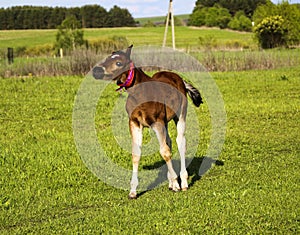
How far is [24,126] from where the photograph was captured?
1478cm

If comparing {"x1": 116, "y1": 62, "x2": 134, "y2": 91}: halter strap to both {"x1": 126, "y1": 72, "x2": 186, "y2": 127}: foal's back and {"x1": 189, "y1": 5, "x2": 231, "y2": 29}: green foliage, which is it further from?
{"x1": 189, "y1": 5, "x2": 231, "y2": 29}: green foliage

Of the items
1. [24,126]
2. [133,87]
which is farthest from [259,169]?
[24,126]

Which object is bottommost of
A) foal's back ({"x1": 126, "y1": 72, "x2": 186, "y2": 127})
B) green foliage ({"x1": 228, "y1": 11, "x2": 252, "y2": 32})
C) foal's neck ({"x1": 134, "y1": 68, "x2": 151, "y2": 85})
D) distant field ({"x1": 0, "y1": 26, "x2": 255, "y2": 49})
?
distant field ({"x1": 0, "y1": 26, "x2": 255, "y2": 49})

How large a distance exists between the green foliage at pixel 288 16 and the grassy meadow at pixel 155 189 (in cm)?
4374

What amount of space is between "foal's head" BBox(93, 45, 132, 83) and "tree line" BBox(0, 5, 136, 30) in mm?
87181

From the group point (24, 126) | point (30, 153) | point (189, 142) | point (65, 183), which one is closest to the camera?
point (65, 183)

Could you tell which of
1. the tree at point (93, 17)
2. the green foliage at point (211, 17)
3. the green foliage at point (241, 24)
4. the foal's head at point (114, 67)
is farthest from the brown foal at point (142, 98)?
the green foliage at point (211, 17)

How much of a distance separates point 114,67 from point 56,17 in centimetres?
9848

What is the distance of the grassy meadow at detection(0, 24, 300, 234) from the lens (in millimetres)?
6645

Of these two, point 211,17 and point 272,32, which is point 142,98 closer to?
point 272,32

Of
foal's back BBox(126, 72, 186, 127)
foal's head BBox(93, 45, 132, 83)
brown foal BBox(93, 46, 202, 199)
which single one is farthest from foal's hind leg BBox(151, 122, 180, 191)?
foal's head BBox(93, 45, 132, 83)

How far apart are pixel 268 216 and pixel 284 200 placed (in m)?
0.74

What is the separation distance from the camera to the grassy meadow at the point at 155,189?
6.64 m

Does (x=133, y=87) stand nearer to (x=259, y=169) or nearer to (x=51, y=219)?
(x=51, y=219)
